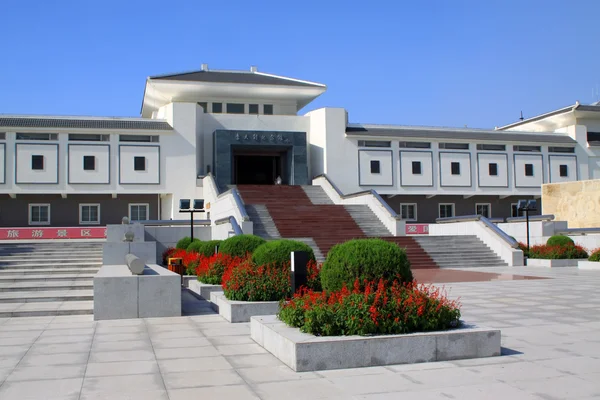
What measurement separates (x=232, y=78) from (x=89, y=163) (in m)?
11.8

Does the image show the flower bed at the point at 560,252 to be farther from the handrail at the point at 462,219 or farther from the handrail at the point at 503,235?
the handrail at the point at 462,219

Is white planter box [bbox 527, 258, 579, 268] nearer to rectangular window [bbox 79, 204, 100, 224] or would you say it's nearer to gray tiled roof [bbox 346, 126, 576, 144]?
gray tiled roof [bbox 346, 126, 576, 144]

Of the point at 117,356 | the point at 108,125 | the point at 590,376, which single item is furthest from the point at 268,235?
the point at 590,376

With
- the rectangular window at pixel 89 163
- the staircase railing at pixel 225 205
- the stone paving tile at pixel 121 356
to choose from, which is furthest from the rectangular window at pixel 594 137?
the stone paving tile at pixel 121 356

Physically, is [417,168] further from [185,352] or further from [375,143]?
[185,352]

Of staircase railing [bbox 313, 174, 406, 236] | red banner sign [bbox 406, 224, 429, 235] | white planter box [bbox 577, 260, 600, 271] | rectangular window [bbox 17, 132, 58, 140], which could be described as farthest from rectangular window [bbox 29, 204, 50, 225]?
white planter box [bbox 577, 260, 600, 271]

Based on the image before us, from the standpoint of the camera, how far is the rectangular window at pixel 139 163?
38750mm

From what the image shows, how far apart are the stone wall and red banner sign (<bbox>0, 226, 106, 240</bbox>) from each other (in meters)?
25.0

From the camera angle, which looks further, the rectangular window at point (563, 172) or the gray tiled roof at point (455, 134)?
the rectangular window at point (563, 172)

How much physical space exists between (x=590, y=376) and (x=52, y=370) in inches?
252

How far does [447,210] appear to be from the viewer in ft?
148

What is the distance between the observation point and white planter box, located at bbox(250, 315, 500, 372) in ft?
24.4

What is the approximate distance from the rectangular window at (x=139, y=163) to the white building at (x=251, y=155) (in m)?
0.06

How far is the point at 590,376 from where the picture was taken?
7.05m
